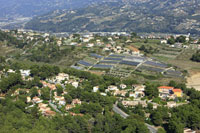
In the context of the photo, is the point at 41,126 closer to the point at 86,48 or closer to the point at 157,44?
the point at 86,48

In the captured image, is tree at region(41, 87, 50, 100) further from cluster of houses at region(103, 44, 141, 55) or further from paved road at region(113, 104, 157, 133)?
cluster of houses at region(103, 44, 141, 55)

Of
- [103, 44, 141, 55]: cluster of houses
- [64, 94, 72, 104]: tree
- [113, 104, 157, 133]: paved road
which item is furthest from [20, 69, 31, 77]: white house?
[103, 44, 141, 55]: cluster of houses

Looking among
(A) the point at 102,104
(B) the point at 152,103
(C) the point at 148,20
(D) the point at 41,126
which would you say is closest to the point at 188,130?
(B) the point at 152,103

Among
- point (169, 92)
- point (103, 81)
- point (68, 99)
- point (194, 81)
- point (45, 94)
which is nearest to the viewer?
point (68, 99)

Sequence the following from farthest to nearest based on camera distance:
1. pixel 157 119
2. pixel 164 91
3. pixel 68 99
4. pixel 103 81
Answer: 1. pixel 103 81
2. pixel 164 91
3. pixel 68 99
4. pixel 157 119

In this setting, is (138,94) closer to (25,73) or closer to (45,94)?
(45,94)

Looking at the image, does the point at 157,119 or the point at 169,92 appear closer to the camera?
the point at 157,119

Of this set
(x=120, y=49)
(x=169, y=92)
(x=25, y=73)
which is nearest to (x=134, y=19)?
(x=120, y=49)
